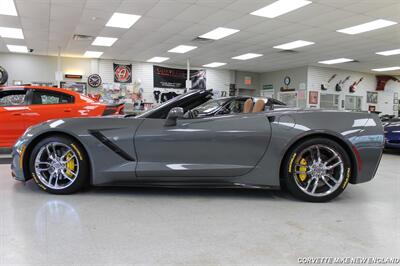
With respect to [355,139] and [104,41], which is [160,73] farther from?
[355,139]

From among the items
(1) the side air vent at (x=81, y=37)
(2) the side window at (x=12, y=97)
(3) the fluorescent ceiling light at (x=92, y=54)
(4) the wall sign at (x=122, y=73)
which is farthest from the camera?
(4) the wall sign at (x=122, y=73)

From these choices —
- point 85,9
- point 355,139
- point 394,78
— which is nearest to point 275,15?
point 85,9

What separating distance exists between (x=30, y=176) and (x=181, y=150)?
1.46 meters

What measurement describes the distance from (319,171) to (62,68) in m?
13.9

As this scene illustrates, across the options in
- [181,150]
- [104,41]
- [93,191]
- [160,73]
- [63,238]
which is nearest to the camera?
[63,238]

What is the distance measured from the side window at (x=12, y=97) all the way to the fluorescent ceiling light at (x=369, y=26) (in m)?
8.24

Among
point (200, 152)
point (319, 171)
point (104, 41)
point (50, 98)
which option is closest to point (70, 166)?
point (200, 152)

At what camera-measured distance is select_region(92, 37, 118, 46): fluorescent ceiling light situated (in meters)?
10.9

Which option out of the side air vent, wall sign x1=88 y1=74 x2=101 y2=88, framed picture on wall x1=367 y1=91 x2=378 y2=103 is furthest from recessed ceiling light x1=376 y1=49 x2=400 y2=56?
wall sign x1=88 y1=74 x2=101 y2=88

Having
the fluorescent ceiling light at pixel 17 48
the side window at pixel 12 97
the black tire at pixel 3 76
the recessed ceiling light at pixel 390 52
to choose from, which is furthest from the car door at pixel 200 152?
the black tire at pixel 3 76

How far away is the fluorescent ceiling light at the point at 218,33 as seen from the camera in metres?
9.39

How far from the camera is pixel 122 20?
28.3 ft

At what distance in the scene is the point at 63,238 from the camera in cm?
201

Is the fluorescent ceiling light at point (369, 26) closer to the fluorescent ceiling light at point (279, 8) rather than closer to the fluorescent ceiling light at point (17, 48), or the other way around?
the fluorescent ceiling light at point (279, 8)
